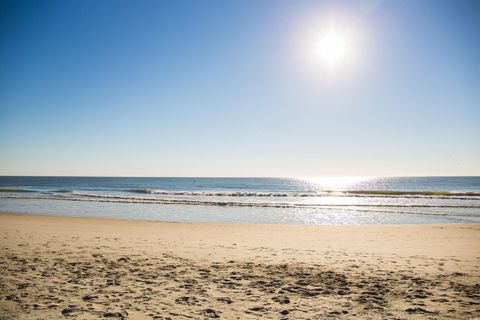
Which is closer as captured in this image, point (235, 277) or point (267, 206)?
point (235, 277)

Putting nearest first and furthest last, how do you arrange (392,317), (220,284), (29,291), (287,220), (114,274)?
(392,317) → (29,291) → (220,284) → (114,274) → (287,220)

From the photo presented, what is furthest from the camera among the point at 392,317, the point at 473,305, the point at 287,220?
the point at 287,220

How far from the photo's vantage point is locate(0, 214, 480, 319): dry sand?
5.55 meters

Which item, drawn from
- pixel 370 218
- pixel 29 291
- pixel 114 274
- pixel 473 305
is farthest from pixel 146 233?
pixel 370 218

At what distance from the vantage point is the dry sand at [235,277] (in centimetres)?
555

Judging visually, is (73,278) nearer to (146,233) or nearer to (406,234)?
(146,233)

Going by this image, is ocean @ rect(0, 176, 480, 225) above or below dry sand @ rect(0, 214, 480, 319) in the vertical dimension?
below

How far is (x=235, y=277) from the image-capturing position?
7.52 meters

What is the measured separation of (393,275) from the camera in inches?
306

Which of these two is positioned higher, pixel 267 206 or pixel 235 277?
pixel 235 277

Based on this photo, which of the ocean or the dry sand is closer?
the dry sand

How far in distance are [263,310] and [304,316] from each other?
2.47 feet

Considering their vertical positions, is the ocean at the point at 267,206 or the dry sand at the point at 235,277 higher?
the dry sand at the point at 235,277

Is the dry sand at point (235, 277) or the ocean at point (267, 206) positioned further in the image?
the ocean at point (267, 206)
